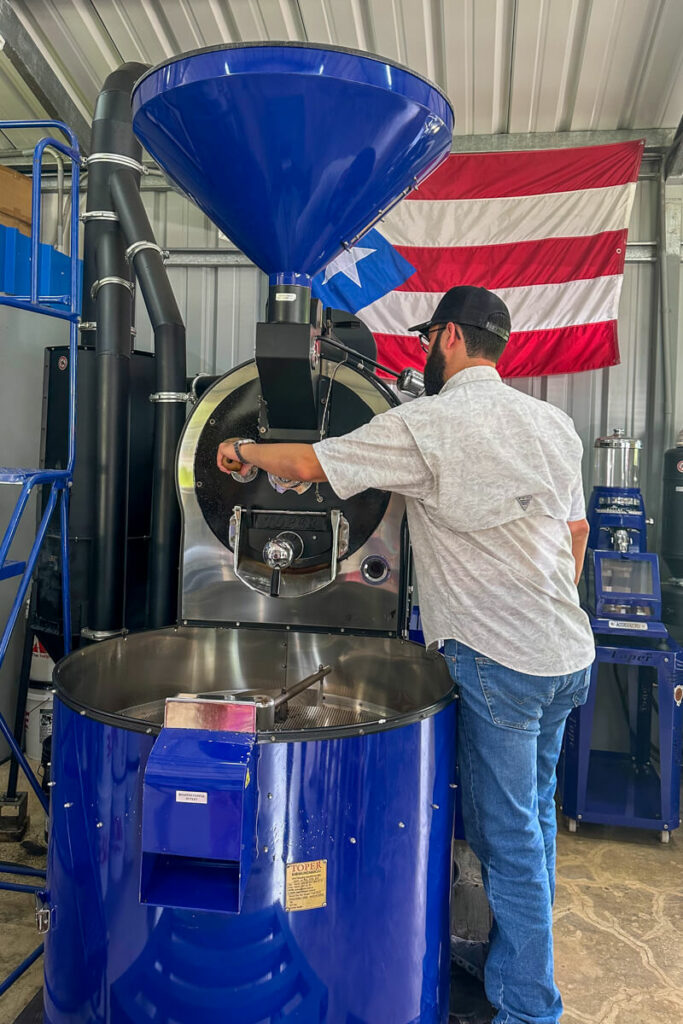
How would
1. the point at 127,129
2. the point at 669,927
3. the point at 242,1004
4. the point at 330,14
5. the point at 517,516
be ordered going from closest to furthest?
the point at 242,1004
the point at 517,516
the point at 669,927
the point at 127,129
the point at 330,14

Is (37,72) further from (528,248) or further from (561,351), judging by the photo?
(561,351)

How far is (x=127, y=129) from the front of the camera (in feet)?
8.55

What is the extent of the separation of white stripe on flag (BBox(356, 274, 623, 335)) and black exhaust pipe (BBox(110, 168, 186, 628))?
1.26 m

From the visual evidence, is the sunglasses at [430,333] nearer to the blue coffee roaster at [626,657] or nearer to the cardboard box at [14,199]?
the blue coffee roaster at [626,657]

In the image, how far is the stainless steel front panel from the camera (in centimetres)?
191

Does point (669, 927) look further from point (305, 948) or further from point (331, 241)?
point (331, 241)

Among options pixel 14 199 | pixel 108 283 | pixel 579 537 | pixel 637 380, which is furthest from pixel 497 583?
pixel 14 199

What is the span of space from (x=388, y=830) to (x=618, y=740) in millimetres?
2716

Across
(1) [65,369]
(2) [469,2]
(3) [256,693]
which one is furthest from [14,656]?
(2) [469,2]

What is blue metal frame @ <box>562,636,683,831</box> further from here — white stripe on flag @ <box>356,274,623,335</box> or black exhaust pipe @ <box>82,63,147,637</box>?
black exhaust pipe @ <box>82,63,147,637</box>

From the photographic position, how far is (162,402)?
2.50 meters

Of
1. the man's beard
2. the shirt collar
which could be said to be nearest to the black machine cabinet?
the man's beard

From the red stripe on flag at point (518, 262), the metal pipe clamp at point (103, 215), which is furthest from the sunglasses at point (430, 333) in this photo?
the red stripe on flag at point (518, 262)

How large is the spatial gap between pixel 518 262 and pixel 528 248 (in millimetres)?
76
